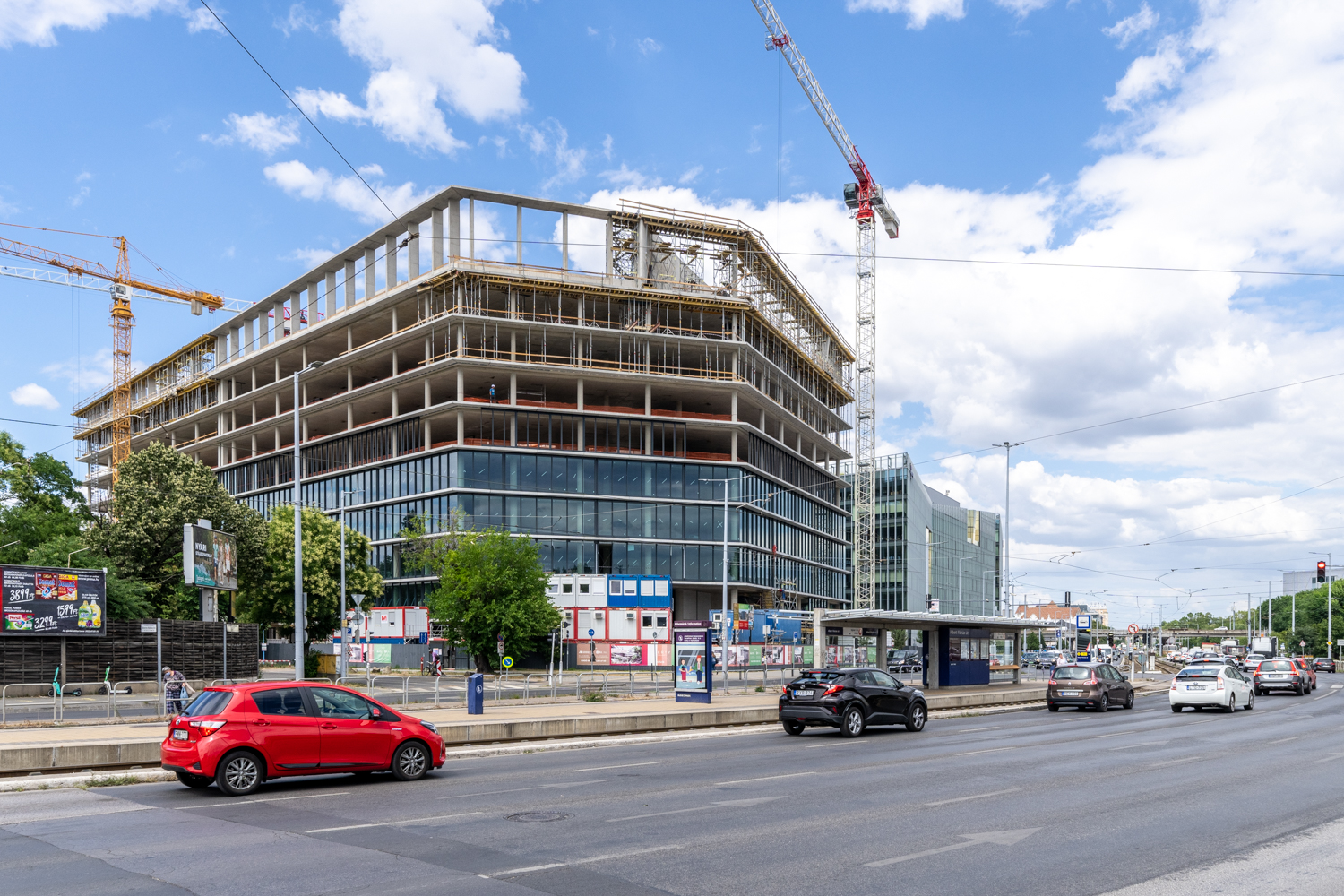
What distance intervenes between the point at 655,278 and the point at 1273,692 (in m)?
52.1

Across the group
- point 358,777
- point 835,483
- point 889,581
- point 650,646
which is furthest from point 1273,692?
point 889,581

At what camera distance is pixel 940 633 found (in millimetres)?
44000

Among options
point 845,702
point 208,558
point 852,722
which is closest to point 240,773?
point 845,702

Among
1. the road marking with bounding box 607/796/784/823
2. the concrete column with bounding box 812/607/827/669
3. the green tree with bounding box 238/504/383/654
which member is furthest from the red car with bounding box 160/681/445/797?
the green tree with bounding box 238/504/383/654

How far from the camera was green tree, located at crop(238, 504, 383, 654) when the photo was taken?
7019 cm

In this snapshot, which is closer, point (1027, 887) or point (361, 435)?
point (1027, 887)

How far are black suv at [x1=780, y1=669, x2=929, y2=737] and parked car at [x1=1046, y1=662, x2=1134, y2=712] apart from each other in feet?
39.6

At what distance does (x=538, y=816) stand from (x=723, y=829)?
2.31 m

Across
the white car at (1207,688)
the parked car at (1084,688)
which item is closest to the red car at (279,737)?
the parked car at (1084,688)

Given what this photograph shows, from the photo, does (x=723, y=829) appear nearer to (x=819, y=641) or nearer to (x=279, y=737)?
(x=279, y=737)

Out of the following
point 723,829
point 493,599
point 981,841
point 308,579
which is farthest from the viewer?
point 308,579

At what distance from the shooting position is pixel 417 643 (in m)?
75.2

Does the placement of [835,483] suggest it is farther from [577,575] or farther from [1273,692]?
[1273,692]

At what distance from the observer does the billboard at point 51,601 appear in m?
38.3
